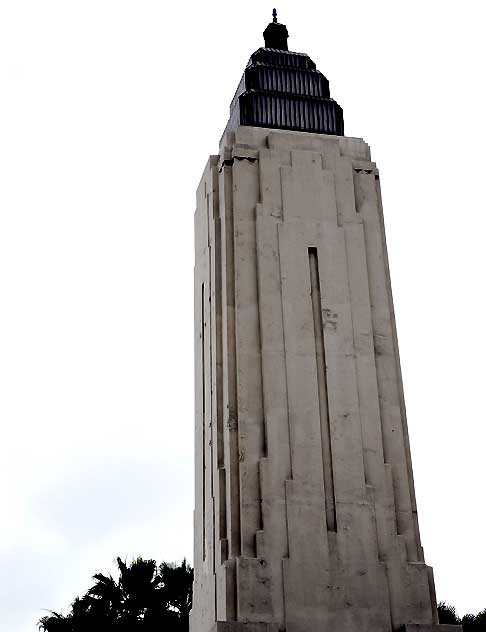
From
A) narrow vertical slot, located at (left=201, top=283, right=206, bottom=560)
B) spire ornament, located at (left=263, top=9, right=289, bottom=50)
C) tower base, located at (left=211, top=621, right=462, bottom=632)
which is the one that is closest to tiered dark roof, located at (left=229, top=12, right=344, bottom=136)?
spire ornament, located at (left=263, top=9, right=289, bottom=50)

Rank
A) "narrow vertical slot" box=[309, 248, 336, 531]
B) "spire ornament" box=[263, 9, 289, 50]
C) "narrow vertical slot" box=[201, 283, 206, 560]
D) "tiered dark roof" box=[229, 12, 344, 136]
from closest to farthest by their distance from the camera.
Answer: "narrow vertical slot" box=[309, 248, 336, 531] → "narrow vertical slot" box=[201, 283, 206, 560] → "tiered dark roof" box=[229, 12, 344, 136] → "spire ornament" box=[263, 9, 289, 50]

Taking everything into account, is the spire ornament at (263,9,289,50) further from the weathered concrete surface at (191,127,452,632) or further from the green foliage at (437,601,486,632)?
the green foliage at (437,601,486,632)

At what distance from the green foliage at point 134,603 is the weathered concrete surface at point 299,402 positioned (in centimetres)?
813

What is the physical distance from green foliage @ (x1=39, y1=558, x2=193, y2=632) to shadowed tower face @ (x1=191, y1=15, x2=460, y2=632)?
797cm

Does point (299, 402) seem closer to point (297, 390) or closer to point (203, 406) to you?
point (297, 390)

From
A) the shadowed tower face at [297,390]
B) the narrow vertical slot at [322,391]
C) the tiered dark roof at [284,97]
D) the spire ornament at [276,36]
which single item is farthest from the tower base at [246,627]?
the spire ornament at [276,36]

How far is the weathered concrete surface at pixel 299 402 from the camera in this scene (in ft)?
43.2

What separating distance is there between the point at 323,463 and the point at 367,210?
466cm

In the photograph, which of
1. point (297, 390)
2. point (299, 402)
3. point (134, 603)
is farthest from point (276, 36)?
point (134, 603)

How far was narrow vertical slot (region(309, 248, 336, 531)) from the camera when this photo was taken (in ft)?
45.3

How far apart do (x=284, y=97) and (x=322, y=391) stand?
5804mm

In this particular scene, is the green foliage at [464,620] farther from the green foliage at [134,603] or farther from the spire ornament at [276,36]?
the spire ornament at [276,36]

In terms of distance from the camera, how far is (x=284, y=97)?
17297 millimetres

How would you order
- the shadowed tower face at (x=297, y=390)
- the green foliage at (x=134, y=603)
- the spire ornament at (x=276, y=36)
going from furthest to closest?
1. the green foliage at (x=134, y=603)
2. the spire ornament at (x=276, y=36)
3. the shadowed tower face at (x=297, y=390)
